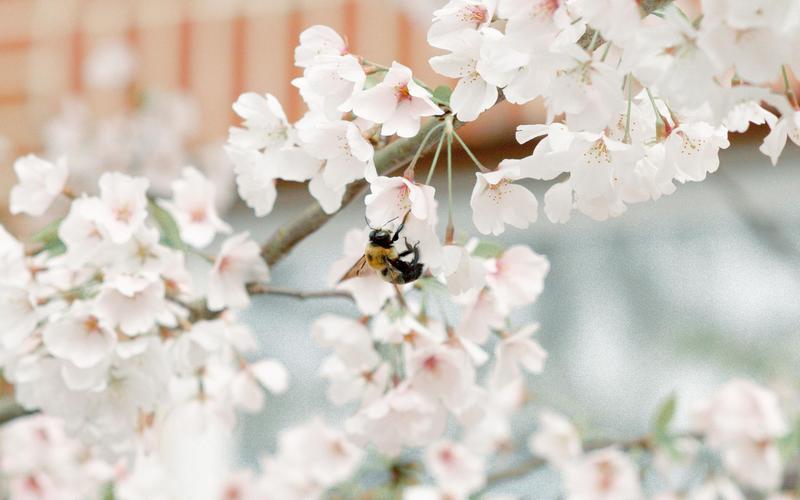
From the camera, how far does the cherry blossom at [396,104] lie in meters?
0.68

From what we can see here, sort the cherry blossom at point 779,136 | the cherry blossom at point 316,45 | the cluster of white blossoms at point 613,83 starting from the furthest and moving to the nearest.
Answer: the cherry blossom at point 316,45
the cherry blossom at point 779,136
the cluster of white blossoms at point 613,83

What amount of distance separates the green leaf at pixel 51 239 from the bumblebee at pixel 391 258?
1.17 ft

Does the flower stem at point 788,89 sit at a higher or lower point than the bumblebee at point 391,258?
higher

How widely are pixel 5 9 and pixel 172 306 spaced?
2368mm

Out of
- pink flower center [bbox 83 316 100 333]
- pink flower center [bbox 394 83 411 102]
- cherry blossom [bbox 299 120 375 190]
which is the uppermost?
pink flower center [bbox 394 83 411 102]

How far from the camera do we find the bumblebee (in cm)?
75

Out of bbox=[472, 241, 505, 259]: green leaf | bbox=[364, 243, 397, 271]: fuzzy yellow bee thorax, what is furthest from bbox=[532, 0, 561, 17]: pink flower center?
bbox=[472, 241, 505, 259]: green leaf

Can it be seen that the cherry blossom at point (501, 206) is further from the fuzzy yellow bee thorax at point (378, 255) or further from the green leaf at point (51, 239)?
the green leaf at point (51, 239)

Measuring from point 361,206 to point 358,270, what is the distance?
63.7 inches

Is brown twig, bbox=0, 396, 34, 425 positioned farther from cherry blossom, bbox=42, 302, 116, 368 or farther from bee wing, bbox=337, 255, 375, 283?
bee wing, bbox=337, 255, 375, 283

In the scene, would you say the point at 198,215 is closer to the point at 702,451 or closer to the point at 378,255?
the point at 378,255

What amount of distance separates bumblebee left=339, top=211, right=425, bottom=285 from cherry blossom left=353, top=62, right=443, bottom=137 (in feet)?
0.31

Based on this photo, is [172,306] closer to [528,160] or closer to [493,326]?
[493,326]

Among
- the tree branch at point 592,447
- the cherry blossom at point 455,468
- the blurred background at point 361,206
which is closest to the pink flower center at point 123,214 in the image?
the cherry blossom at point 455,468
